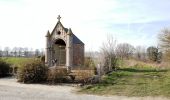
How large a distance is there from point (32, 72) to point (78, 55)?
405 inches

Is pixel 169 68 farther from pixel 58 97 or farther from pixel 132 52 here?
pixel 132 52

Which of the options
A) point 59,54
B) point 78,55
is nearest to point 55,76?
point 78,55

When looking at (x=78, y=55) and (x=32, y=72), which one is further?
(x=78, y=55)

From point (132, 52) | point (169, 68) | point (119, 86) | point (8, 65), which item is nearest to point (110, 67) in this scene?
point (169, 68)

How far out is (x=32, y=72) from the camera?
2203cm

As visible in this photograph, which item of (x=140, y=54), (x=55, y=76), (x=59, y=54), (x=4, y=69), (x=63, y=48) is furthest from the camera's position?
(x=140, y=54)

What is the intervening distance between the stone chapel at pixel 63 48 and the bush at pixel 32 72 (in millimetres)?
7557

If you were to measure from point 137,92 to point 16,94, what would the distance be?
6.62 meters

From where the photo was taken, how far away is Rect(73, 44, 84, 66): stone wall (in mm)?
31008

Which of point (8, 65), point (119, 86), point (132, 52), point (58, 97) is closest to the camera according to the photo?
point (58, 97)

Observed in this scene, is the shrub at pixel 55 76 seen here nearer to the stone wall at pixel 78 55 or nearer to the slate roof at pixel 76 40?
the stone wall at pixel 78 55

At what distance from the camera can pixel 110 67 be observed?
3319 centimetres

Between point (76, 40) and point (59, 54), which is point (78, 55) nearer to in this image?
point (76, 40)

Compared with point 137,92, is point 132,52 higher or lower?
higher
